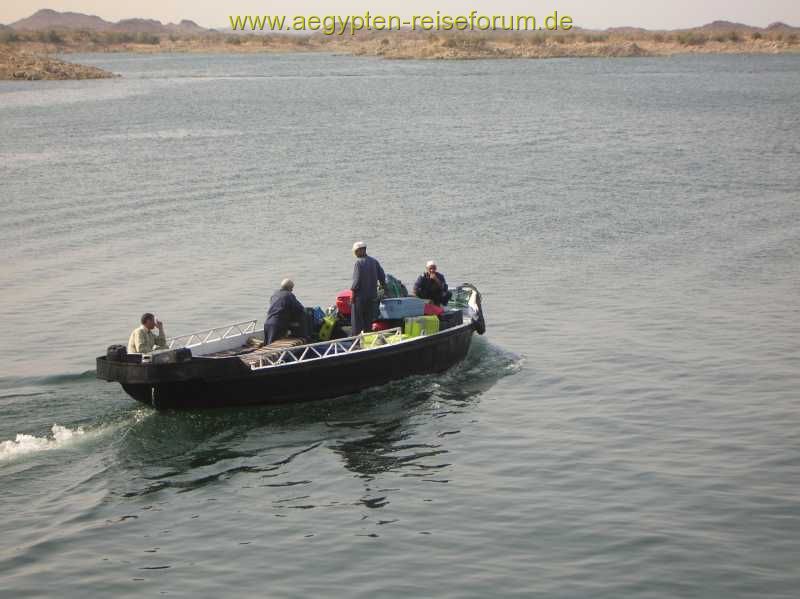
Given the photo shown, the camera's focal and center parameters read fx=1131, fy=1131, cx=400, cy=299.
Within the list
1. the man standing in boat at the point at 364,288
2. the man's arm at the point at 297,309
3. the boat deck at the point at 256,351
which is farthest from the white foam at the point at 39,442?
the man standing in boat at the point at 364,288

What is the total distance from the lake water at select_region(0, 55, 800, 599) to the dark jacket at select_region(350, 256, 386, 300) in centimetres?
166

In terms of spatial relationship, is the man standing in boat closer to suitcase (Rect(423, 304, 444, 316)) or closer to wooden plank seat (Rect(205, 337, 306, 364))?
wooden plank seat (Rect(205, 337, 306, 364))

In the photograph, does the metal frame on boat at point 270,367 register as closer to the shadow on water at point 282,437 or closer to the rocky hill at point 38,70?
the shadow on water at point 282,437

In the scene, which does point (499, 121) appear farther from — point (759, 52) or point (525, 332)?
point (759, 52)

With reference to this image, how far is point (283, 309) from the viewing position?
58.9ft

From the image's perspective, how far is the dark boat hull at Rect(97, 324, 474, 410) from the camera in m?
16.1

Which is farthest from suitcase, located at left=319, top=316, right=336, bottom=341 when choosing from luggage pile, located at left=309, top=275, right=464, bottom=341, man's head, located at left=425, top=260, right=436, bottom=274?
man's head, located at left=425, top=260, right=436, bottom=274

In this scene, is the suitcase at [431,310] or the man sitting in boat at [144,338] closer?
the man sitting in boat at [144,338]

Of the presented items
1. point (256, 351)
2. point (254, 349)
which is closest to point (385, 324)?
point (254, 349)

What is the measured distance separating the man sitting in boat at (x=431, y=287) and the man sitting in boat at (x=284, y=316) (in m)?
2.78

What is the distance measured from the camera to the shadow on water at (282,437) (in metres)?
15.5

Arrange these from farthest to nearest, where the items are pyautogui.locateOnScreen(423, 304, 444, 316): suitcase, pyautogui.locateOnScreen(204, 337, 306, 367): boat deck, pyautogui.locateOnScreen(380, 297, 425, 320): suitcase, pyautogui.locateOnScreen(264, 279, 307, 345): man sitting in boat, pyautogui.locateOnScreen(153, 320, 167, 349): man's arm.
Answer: pyautogui.locateOnScreen(423, 304, 444, 316): suitcase, pyautogui.locateOnScreen(380, 297, 425, 320): suitcase, pyautogui.locateOnScreen(264, 279, 307, 345): man sitting in boat, pyautogui.locateOnScreen(204, 337, 306, 367): boat deck, pyautogui.locateOnScreen(153, 320, 167, 349): man's arm

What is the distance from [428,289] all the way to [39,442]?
7505 millimetres

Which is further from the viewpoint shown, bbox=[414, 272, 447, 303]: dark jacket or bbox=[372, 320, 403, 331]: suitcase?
bbox=[414, 272, 447, 303]: dark jacket
